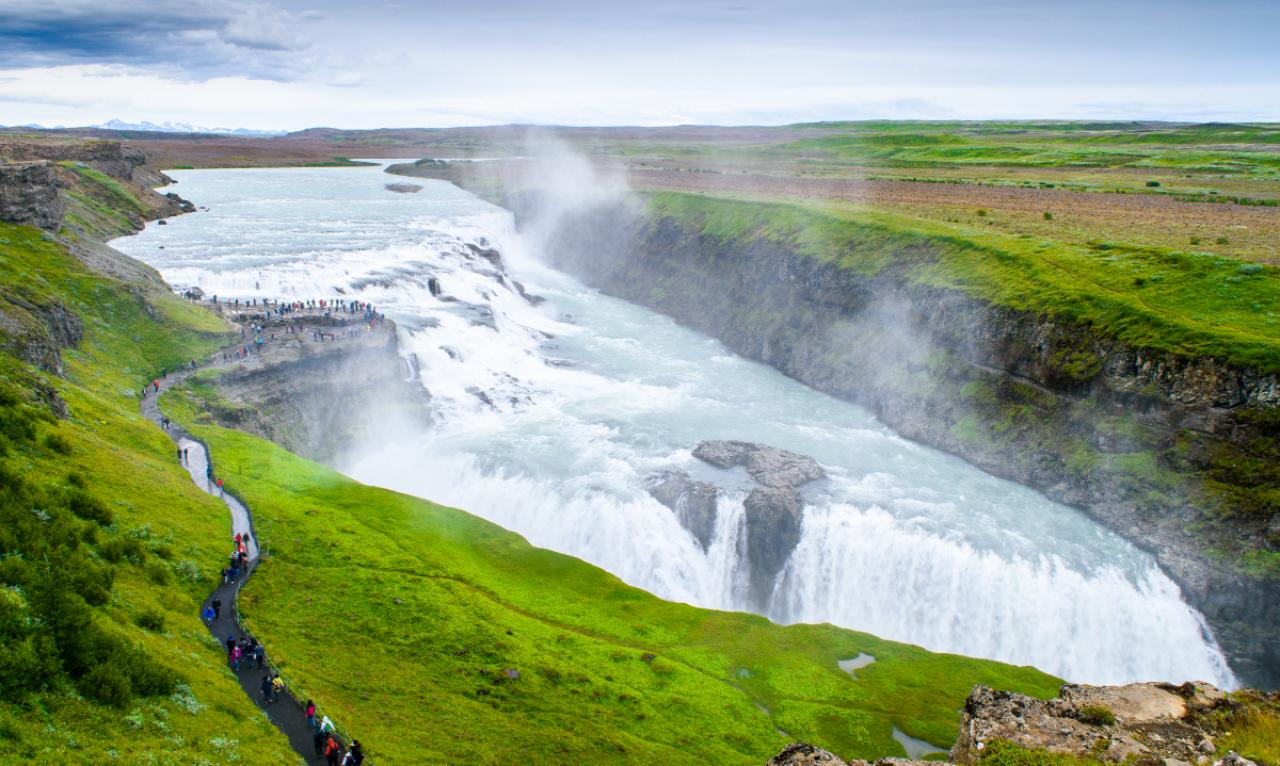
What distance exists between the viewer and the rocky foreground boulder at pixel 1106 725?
17594 mm

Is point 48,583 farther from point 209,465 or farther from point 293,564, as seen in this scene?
point 209,465

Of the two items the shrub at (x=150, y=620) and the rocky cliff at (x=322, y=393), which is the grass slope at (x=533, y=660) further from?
the rocky cliff at (x=322, y=393)

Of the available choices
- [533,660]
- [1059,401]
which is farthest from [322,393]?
[1059,401]

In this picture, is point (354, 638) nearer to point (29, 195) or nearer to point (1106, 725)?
point (1106, 725)

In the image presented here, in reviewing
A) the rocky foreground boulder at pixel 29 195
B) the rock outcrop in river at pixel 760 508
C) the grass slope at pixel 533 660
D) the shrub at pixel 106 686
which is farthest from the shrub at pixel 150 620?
the rocky foreground boulder at pixel 29 195

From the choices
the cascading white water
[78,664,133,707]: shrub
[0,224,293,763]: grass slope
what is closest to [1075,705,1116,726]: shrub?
[0,224,293,763]: grass slope

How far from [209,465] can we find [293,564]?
11.5 metres

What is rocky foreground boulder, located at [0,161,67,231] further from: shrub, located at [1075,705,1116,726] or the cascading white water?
shrub, located at [1075,705,1116,726]

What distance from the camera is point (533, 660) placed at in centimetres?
3209

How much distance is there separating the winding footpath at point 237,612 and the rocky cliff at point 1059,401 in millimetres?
43926

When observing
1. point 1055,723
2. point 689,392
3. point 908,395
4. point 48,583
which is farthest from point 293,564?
point 908,395

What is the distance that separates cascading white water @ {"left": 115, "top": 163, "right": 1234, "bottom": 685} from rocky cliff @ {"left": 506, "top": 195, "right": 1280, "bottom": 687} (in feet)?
6.39

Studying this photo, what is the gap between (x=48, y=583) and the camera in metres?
21.9

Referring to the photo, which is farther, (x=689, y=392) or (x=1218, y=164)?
(x=1218, y=164)
